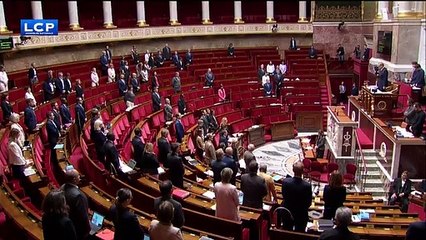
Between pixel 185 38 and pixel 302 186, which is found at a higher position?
pixel 185 38

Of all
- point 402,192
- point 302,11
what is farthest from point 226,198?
point 302,11

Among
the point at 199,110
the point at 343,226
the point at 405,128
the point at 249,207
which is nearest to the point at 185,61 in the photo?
the point at 199,110

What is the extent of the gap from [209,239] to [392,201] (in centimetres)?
541

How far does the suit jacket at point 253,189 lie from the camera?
5.55 meters

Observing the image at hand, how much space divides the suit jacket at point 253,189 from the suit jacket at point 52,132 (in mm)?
4797

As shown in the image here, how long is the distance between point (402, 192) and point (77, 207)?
6.54 m

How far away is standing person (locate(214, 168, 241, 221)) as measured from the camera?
5125 millimetres

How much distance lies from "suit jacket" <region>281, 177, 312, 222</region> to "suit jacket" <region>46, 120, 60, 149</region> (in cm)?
542

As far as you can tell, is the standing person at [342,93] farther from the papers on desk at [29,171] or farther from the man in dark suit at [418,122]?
the papers on desk at [29,171]

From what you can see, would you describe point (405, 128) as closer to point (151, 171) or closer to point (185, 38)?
point (151, 171)

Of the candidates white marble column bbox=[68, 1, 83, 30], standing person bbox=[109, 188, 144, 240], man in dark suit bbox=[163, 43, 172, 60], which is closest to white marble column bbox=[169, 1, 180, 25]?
man in dark suit bbox=[163, 43, 172, 60]

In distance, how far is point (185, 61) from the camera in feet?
63.4

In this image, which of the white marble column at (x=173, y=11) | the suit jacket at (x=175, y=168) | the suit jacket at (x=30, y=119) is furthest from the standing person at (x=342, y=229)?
the white marble column at (x=173, y=11)

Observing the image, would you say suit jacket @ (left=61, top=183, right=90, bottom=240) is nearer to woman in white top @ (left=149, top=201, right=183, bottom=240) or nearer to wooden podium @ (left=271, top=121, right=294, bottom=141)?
woman in white top @ (left=149, top=201, right=183, bottom=240)
